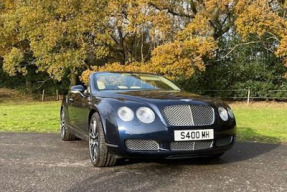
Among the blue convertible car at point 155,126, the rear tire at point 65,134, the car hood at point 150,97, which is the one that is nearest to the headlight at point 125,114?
the blue convertible car at point 155,126

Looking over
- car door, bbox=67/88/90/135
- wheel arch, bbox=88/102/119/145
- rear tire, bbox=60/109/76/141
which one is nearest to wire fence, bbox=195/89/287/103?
rear tire, bbox=60/109/76/141

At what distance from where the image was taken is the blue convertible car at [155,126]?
4707mm

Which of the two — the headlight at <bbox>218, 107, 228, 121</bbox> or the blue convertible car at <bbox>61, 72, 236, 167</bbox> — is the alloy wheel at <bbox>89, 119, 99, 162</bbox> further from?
the headlight at <bbox>218, 107, 228, 121</bbox>

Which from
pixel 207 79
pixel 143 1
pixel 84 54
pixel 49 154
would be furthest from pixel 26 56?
pixel 49 154

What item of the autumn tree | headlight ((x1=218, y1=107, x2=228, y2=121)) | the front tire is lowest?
the front tire

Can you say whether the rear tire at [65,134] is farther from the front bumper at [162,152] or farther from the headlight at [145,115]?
the headlight at [145,115]

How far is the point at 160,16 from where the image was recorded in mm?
20922

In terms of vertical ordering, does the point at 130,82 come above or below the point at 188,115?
above

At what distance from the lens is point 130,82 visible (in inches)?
245

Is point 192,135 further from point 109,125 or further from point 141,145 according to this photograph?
point 109,125

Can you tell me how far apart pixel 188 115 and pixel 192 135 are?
26 cm

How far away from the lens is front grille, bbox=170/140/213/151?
4.74m

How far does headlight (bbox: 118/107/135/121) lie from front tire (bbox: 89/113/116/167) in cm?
44

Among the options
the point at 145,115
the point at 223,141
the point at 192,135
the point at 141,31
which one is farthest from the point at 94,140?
the point at 141,31
